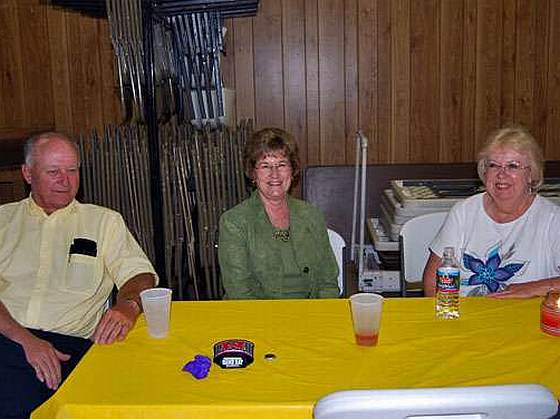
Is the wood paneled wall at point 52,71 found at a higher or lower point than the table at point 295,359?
higher

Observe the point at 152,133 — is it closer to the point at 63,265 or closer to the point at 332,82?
the point at 63,265

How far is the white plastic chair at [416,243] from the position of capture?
279cm

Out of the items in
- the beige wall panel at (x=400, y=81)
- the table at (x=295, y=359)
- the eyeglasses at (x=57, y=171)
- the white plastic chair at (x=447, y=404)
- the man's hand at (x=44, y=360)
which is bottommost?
the man's hand at (x=44, y=360)

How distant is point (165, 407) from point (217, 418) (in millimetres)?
105

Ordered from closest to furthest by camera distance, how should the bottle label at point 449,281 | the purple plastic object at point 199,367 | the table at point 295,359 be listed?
the table at point 295,359
the purple plastic object at point 199,367
the bottle label at point 449,281

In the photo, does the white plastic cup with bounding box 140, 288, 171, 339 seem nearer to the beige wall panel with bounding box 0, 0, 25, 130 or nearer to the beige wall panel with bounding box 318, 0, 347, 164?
the beige wall panel with bounding box 318, 0, 347, 164

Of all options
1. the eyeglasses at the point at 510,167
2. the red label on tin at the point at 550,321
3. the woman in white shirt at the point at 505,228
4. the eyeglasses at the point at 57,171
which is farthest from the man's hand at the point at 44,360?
the eyeglasses at the point at 510,167

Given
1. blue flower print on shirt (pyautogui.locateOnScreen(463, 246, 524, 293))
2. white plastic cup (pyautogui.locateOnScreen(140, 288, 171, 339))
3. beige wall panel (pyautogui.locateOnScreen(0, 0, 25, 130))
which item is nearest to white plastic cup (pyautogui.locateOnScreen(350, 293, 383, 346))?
white plastic cup (pyautogui.locateOnScreen(140, 288, 171, 339))

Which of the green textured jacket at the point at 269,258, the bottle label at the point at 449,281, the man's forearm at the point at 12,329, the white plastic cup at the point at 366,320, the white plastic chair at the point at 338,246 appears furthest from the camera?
the white plastic chair at the point at 338,246

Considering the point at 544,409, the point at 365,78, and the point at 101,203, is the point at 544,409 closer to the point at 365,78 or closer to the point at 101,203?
the point at 101,203

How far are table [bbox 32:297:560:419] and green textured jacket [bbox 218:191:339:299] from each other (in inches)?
15.7

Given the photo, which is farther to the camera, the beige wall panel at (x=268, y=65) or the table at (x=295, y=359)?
the beige wall panel at (x=268, y=65)

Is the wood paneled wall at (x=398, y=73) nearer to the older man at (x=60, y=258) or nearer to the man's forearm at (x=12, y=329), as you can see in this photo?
the older man at (x=60, y=258)

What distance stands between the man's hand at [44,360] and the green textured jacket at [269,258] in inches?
24.9
